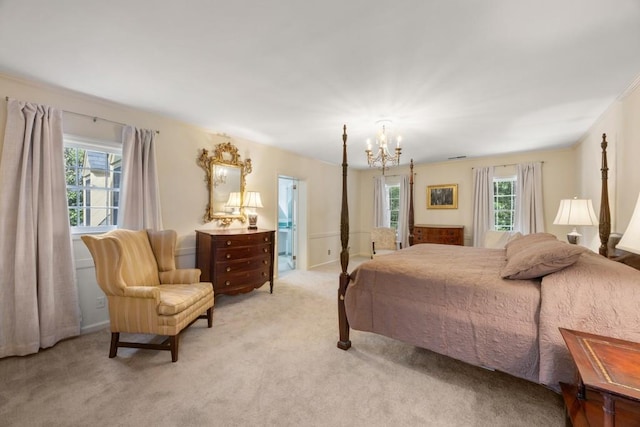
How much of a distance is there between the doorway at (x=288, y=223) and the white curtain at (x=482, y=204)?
3708 millimetres

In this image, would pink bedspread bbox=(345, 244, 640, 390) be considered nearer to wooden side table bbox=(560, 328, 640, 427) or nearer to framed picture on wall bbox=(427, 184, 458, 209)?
wooden side table bbox=(560, 328, 640, 427)

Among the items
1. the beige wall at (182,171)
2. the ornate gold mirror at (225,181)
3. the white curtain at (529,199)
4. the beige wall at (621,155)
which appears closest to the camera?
the beige wall at (621,155)

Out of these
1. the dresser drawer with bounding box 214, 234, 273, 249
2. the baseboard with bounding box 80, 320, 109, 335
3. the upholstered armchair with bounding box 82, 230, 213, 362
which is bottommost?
the baseboard with bounding box 80, 320, 109, 335

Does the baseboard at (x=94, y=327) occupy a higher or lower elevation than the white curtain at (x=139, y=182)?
lower

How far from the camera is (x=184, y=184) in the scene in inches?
140

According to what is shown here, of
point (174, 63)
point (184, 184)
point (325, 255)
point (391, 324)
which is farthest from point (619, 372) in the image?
point (325, 255)

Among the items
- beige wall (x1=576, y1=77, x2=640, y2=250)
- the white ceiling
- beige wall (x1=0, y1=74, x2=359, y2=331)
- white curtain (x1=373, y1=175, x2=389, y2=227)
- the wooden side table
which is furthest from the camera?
white curtain (x1=373, y1=175, x2=389, y2=227)

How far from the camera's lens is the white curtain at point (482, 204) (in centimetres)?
532

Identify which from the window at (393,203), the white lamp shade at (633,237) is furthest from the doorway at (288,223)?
the white lamp shade at (633,237)

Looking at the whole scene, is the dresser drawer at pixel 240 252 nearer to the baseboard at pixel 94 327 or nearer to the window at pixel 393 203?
the baseboard at pixel 94 327

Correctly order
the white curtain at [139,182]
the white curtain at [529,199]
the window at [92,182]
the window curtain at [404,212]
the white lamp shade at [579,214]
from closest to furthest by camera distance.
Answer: the window at [92,182], the white curtain at [139,182], the white lamp shade at [579,214], the white curtain at [529,199], the window curtain at [404,212]

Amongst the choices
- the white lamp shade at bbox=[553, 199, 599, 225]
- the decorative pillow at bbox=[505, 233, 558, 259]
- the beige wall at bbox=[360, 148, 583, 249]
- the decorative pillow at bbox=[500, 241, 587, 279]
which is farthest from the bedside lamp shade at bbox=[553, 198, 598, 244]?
the decorative pillow at bbox=[500, 241, 587, 279]

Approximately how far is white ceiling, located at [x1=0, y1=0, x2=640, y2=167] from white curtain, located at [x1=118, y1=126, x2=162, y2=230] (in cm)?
38

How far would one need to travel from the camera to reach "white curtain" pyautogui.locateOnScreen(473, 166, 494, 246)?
532 cm
